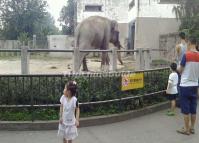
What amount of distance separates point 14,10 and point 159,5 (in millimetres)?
25536

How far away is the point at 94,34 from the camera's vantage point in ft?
54.3

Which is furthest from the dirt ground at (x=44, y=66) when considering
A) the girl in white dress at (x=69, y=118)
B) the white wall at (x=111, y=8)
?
the white wall at (x=111, y=8)

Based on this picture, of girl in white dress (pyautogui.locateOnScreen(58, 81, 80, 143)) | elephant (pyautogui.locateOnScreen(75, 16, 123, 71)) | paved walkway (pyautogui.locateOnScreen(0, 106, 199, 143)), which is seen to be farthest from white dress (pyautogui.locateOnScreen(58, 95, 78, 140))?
elephant (pyautogui.locateOnScreen(75, 16, 123, 71))

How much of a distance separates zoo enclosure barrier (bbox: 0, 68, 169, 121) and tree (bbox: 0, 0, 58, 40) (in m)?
38.7

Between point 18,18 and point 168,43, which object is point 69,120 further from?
point 18,18

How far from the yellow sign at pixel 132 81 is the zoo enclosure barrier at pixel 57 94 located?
0.10m

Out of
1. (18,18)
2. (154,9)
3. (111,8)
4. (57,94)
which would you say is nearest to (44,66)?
(57,94)

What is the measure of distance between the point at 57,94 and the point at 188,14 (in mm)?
18362

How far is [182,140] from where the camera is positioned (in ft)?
26.4

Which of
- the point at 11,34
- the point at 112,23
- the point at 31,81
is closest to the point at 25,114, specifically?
the point at 31,81

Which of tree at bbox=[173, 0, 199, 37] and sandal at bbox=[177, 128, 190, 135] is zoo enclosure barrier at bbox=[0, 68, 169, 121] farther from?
tree at bbox=[173, 0, 199, 37]

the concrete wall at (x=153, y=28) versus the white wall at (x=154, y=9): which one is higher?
the white wall at (x=154, y=9)

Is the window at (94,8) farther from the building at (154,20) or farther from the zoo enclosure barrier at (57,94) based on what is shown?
the zoo enclosure barrier at (57,94)

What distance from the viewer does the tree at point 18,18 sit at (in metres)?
48.4
